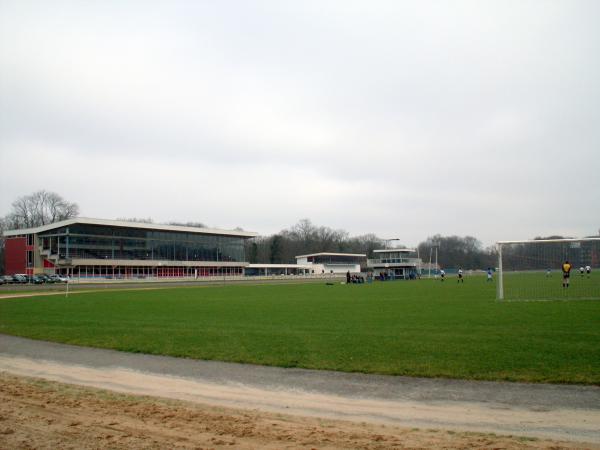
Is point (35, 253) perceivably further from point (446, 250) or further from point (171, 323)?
point (446, 250)

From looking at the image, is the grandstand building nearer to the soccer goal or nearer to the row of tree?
the row of tree

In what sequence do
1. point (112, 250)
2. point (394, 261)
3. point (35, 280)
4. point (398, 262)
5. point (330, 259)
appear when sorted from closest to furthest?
1. point (35, 280)
2. point (112, 250)
3. point (398, 262)
4. point (394, 261)
5. point (330, 259)

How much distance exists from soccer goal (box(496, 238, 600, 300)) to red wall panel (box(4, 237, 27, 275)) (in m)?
83.0

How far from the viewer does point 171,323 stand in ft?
68.9

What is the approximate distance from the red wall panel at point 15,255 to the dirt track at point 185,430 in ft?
298

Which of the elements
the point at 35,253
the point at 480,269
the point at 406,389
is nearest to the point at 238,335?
the point at 406,389

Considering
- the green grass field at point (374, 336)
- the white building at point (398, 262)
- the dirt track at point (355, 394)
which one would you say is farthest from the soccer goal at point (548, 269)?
the white building at point (398, 262)

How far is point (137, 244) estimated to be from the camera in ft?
310

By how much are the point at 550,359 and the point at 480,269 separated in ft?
403

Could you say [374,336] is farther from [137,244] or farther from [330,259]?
[330,259]

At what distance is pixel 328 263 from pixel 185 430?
133m

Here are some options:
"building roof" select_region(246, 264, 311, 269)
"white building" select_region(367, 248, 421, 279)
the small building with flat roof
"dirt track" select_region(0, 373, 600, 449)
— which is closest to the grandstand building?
"building roof" select_region(246, 264, 311, 269)

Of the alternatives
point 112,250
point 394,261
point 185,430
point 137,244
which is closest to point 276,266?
point 394,261

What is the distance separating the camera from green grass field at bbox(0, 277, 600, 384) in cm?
1141
